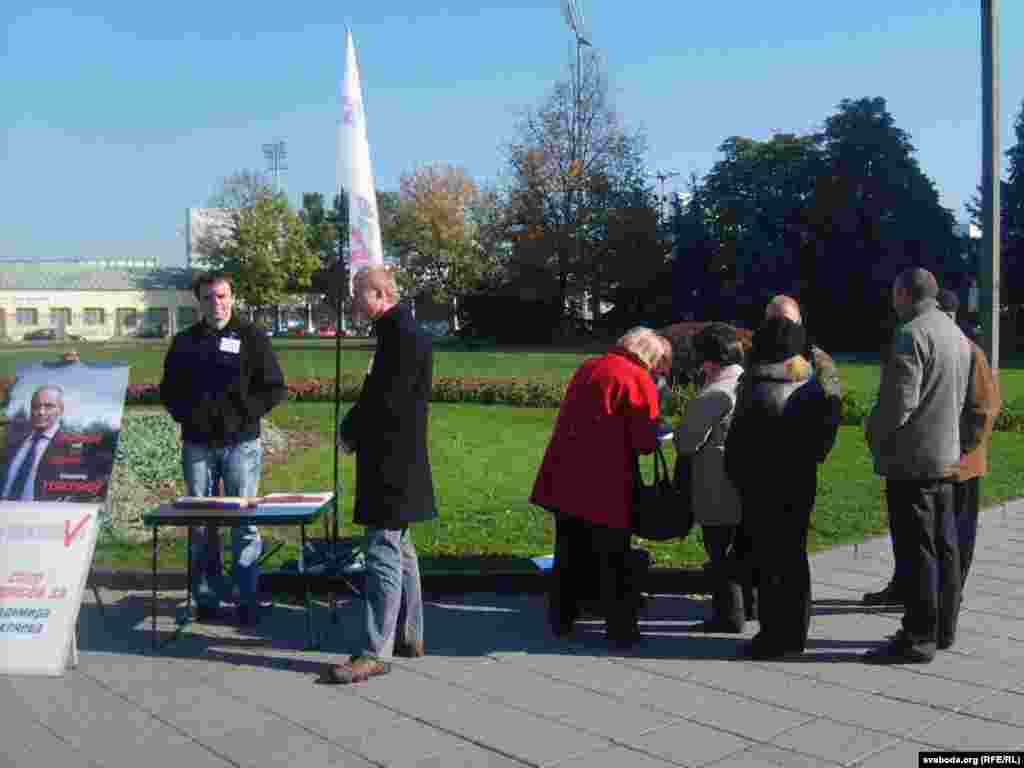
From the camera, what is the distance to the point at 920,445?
534 centimetres

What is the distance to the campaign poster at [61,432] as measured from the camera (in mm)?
5910

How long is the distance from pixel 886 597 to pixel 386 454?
3.40 m

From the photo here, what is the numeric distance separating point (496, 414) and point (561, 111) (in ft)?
117

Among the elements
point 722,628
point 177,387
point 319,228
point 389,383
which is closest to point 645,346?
point 389,383

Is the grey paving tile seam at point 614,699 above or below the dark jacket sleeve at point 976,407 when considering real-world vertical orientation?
below

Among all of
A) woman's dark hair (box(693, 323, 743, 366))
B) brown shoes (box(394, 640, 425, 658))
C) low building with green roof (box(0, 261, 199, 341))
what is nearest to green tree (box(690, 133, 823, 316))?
low building with green roof (box(0, 261, 199, 341))

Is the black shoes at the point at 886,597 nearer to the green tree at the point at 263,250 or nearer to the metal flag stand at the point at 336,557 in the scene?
the metal flag stand at the point at 336,557

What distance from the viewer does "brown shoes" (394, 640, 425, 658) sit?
5.72 meters

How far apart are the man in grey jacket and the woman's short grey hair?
120 cm

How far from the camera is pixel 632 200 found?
5134 centimetres

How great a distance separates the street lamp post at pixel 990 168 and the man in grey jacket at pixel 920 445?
8.72 feet

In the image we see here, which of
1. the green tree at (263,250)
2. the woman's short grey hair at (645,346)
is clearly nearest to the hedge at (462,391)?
the woman's short grey hair at (645,346)

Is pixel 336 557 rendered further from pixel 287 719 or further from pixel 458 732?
pixel 458 732

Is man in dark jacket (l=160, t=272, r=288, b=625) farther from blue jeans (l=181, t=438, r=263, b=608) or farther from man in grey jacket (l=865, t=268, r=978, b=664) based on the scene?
man in grey jacket (l=865, t=268, r=978, b=664)
